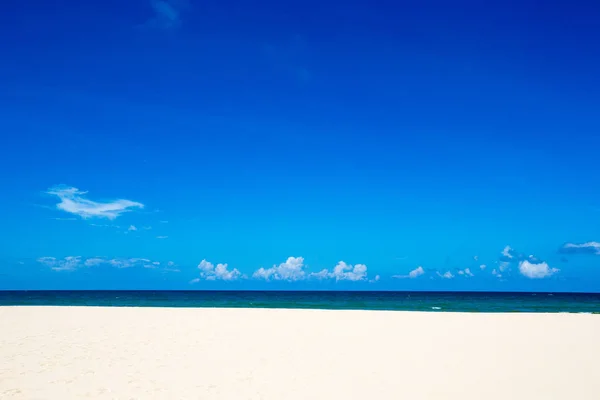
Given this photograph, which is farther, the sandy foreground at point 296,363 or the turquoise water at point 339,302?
the turquoise water at point 339,302

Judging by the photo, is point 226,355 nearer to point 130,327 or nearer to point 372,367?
point 372,367

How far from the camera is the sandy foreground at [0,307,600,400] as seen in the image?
8.03 m

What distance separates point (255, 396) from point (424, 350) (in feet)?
21.3

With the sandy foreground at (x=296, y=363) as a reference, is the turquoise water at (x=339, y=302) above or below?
above

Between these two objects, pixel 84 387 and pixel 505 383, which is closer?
pixel 84 387

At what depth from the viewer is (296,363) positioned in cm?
1045

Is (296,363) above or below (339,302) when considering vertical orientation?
below

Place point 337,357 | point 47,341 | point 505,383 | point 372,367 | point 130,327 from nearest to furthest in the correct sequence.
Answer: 1. point 505,383
2. point 372,367
3. point 337,357
4. point 47,341
5. point 130,327

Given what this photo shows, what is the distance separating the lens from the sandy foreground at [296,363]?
8031 mm

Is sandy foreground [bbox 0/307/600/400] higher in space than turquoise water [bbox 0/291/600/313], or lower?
lower

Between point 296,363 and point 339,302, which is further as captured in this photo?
point 339,302

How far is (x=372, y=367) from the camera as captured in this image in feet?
32.9

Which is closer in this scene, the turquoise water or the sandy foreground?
the sandy foreground

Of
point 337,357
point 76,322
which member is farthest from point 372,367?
point 76,322
